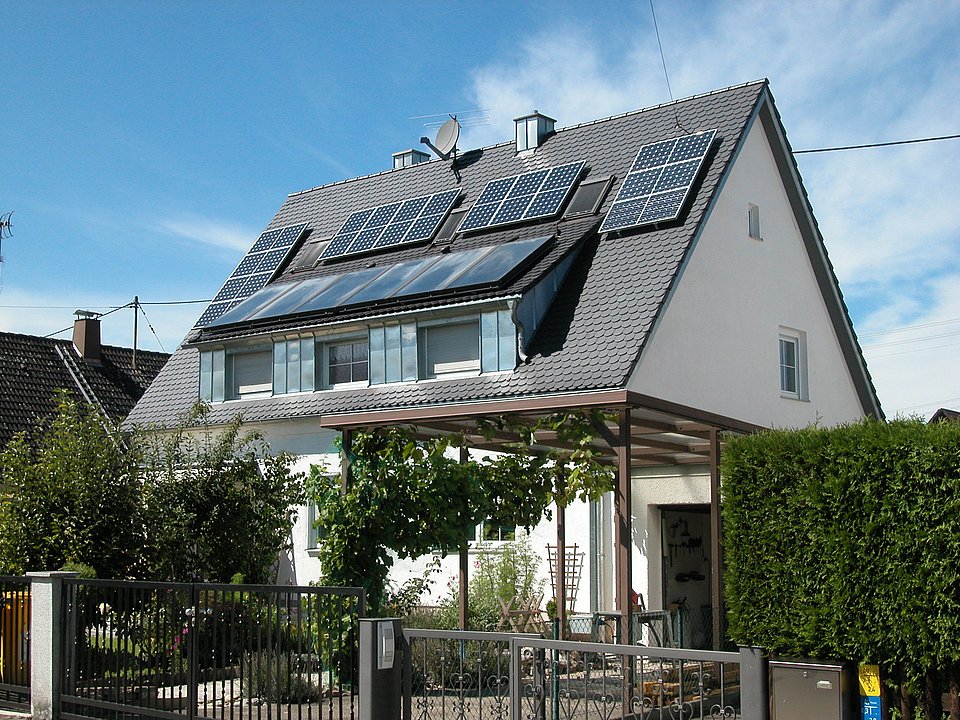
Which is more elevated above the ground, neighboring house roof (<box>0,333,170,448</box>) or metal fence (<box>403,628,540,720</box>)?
neighboring house roof (<box>0,333,170,448</box>)

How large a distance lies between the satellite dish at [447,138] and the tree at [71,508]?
Answer: 1046cm

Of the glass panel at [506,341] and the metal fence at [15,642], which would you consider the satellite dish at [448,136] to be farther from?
the metal fence at [15,642]

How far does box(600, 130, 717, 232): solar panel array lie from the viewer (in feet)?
56.0

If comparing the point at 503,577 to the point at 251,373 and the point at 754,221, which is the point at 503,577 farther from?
the point at 754,221

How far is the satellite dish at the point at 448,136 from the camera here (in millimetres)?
23453

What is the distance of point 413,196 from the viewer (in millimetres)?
23109

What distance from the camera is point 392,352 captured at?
1903 cm

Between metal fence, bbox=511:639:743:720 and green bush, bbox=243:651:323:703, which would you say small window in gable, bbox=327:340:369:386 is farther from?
green bush, bbox=243:651:323:703

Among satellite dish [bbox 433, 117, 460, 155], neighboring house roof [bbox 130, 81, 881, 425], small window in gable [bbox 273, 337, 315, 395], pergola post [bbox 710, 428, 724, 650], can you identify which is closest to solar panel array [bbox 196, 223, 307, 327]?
neighboring house roof [bbox 130, 81, 881, 425]

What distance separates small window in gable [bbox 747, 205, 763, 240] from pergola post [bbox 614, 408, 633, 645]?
20.9 ft

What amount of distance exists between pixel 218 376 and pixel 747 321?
10.1 m

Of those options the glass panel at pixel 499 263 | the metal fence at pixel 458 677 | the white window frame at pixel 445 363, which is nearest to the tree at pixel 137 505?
the white window frame at pixel 445 363

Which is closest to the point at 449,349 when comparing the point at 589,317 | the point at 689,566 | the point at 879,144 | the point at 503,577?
the point at 589,317

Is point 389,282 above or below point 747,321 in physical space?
above
